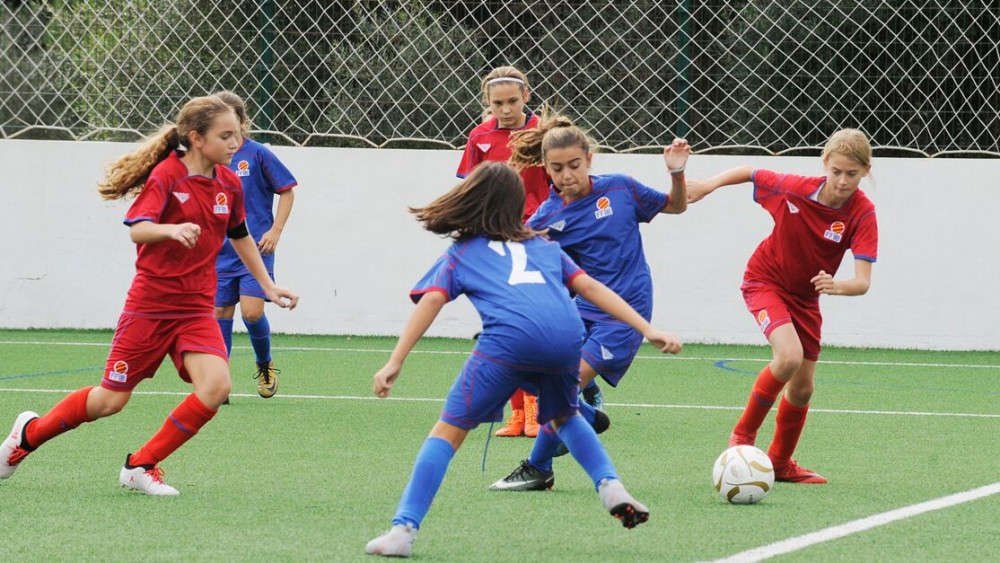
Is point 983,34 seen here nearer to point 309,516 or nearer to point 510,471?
point 510,471

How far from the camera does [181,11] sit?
1096cm

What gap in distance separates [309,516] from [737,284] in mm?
7102

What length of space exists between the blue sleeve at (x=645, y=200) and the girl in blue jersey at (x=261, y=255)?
262 cm

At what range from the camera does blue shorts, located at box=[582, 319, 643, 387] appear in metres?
5.23

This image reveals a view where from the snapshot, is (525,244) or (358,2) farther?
(358,2)

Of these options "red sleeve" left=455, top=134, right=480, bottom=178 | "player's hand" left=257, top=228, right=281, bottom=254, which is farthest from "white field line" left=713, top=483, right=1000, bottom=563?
"player's hand" left=257, top=228, right=281, bottom=254

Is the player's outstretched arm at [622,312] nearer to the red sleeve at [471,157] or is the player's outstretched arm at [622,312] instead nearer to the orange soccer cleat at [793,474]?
the orange soccer cleat at [793,474]

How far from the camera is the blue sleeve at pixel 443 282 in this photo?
12.1ft

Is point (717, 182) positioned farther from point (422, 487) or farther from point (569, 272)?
point (422, 487)

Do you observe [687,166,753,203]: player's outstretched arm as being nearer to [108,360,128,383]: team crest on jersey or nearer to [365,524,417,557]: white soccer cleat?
[365,524,417,557]: white soccer cleat

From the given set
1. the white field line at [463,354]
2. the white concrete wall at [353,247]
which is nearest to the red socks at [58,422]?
the white field line at [463,354]

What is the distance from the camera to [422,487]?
3531 mm

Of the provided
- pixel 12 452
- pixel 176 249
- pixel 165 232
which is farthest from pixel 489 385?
pixel 12 452

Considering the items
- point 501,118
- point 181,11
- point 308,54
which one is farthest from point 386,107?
point 501,118
